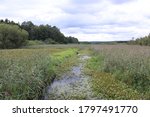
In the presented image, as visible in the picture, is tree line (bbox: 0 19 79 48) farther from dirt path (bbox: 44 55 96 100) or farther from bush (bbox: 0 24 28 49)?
dirt path (bbox: 44 55 96 100)

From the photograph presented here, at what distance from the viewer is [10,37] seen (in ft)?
202

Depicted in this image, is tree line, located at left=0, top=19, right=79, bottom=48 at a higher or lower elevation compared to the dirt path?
higher

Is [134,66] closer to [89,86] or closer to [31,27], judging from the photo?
[89,86]

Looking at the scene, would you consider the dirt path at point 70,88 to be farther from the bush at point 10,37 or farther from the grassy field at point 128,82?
the bush at point 10,37

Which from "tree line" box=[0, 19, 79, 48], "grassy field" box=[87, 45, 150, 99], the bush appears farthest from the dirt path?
"tree line" box=[0, 19, 79, 48]

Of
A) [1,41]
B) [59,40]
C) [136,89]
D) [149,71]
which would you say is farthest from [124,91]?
[59,40]

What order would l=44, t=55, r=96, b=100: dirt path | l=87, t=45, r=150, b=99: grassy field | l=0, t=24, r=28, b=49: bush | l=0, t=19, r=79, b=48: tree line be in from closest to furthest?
l=87, t=45, r=150, b=99: grassy field, l=44, t=55, r=96, b=100: dirt path, l=0, t=24, r=28, b=49: bush, l=0, t=19, r=79, b=48: tree line

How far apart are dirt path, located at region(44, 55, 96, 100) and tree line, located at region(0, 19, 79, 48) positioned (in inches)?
1757

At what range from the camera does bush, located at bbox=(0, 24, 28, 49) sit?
59.8 m

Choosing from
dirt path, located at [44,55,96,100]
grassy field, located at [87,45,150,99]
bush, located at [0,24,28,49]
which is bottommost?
dirt path, located at [44,55,96,100]

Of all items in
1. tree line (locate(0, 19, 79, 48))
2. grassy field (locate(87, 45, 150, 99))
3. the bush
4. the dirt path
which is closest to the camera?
grassy field (locate(87, 45, 150, 99))

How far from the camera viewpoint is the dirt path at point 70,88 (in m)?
11.8

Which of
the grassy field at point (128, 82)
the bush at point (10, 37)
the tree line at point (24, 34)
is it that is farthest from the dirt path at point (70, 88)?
the tree line at point (24, 34)

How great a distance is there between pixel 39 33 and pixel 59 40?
33.5 ft
